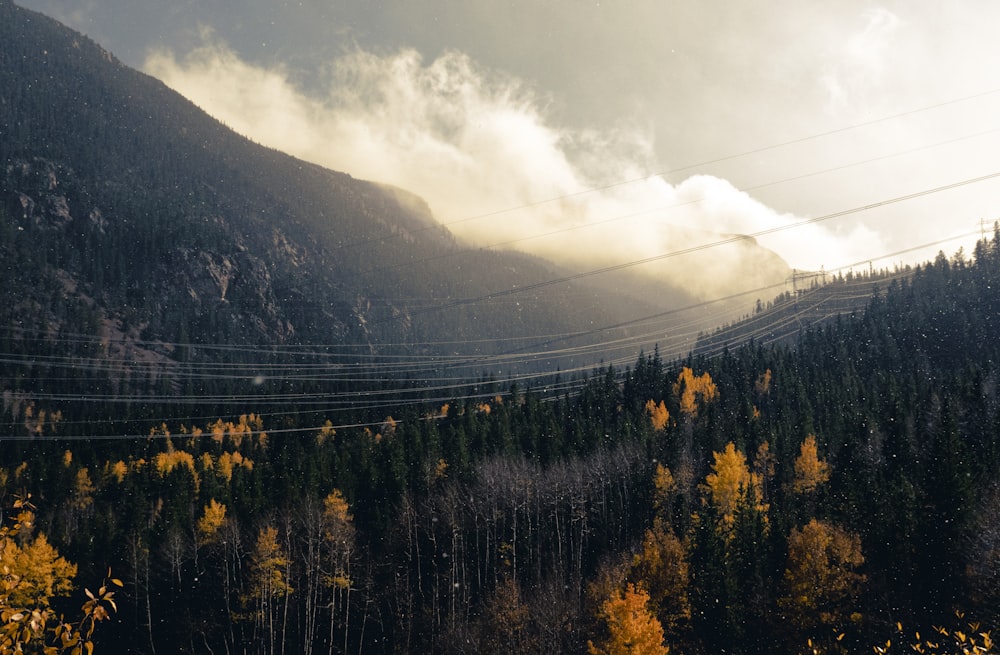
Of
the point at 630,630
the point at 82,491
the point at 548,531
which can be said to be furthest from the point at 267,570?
the point at 82,491

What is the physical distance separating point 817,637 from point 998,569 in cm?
1356

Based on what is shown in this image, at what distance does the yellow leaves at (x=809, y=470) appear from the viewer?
82.2 meters

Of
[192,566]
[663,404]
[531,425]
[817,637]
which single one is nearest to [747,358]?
[663,404]

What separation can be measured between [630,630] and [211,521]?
54.4 m

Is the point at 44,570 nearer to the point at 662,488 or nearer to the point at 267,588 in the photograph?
the point at 267,588

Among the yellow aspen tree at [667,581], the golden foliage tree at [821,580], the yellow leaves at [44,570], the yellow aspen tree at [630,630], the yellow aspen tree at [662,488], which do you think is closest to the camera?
the yellow aspen tree at [630,630]

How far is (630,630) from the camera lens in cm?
4306

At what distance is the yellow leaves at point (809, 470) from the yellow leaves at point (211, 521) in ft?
233

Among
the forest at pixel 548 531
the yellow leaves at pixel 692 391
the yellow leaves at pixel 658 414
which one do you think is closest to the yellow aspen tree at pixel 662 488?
the forest at pixel 548 531

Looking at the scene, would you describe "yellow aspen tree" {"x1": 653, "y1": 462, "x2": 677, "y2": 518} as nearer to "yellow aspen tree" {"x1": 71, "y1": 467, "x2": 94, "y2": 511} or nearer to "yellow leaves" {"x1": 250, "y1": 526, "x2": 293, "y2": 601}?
"yellow leaves" {"x1": 250, "y1": 526, "x2": 293, "y2": 601}

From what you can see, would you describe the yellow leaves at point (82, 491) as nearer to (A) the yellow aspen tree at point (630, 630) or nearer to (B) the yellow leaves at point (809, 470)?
(A) the yellow aspen tree at point (630, 630)

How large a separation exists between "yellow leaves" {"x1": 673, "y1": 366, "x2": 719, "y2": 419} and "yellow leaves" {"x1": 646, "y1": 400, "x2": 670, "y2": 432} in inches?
179

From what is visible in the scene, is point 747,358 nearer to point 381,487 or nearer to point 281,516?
point 381,487

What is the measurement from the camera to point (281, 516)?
7538 centimetres
